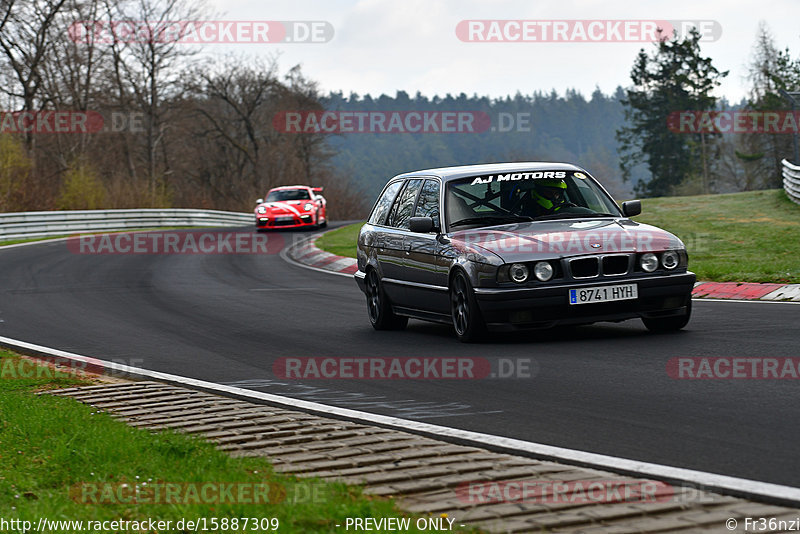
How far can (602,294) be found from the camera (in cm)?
980

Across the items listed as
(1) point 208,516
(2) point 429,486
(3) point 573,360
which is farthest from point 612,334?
(1) point 208,516

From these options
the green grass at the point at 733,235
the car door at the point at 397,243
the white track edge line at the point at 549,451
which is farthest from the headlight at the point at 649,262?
the green grass at the point at 733,235

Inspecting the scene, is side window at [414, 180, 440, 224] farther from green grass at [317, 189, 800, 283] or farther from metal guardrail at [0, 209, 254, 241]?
metal guardrail at [0, 209, 254, 241]

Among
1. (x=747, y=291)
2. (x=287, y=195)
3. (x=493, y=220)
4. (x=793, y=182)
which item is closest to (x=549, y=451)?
(x=493, y=220)

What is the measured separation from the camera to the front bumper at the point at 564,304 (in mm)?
9742

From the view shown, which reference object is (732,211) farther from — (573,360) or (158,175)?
(158,175)

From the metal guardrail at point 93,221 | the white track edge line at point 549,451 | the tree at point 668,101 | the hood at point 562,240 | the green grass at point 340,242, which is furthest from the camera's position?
the tree at point 668,101

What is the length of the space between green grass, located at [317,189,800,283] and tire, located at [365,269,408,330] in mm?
5284

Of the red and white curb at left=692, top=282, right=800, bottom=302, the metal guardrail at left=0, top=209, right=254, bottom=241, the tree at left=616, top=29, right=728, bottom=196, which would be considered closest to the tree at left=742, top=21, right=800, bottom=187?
the tree at left=616, top=29, right=728, bottom=196

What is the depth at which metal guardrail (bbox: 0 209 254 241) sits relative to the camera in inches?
1431

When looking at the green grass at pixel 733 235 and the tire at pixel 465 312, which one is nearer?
the tire at pixel 465 312

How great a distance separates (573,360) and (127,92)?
59.9 m

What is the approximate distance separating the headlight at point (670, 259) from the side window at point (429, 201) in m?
2.30

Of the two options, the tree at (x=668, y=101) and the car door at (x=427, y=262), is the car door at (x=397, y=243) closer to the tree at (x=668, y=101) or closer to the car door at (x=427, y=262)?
the car door at (x=427, y=262)
